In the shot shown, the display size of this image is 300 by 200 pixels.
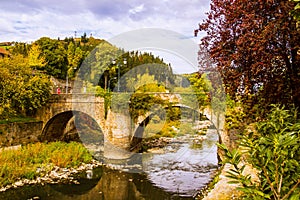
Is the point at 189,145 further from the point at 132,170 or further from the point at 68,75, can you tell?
the point at 68,75

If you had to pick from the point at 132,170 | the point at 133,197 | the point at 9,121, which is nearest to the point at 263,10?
the point at 133,197

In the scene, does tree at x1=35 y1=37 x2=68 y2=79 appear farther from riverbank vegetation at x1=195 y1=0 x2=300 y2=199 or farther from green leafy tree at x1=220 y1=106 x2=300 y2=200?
green leafy tree at x1=220 y1=106 x2=300 y2=200

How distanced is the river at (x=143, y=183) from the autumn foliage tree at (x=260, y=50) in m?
6.52

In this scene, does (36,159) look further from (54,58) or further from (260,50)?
(54,58)

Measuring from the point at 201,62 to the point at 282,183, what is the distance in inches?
154

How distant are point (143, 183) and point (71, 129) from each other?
10.9m

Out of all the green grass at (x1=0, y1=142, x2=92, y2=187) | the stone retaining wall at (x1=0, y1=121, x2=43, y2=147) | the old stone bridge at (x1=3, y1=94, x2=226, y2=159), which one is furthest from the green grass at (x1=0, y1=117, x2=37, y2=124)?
the green grass at (x1=0, y1=142, x2=92, y2=187)

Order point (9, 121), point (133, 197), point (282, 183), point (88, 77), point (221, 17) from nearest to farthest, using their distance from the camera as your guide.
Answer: point (282, 183) < point (221, 17) < point (133, 197) < point (9, 121) < point (88, 77)

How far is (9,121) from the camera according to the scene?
1609 centimetres

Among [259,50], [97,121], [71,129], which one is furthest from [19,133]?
[259,50]

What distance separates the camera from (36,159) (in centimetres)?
1367

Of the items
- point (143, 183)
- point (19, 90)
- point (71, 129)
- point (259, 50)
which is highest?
point (259, 50)

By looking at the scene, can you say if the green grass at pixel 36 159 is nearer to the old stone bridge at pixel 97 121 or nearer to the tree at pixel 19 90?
the old stone bridge at pixel 97 121

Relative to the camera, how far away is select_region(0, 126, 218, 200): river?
10.7m
